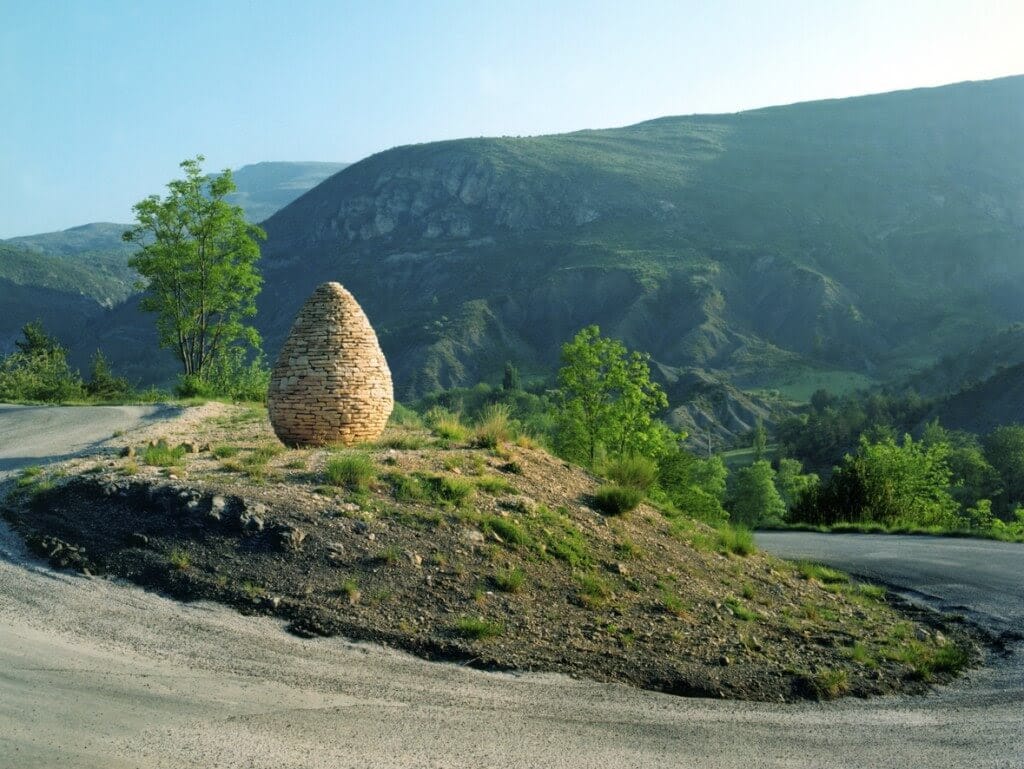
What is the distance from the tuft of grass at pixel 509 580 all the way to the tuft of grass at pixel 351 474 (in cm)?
A: 243

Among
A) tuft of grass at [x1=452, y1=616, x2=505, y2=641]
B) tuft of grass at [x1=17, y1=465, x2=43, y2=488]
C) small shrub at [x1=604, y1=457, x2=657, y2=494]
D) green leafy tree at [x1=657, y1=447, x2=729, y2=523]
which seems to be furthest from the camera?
green leafy tree at [x1=657, y1=447, x2=729, y2=523]

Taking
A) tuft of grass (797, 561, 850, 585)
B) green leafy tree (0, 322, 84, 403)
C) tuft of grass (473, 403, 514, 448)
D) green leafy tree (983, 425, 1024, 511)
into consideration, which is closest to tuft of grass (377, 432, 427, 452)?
tuft of grass (473, 403, 514, 448)

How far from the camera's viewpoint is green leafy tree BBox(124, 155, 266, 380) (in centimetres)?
3164

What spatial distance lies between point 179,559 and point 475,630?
3.33 meters

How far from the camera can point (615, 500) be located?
13.9m

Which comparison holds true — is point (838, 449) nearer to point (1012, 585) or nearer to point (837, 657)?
point (1012, 585)

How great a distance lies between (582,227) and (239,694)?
526ft

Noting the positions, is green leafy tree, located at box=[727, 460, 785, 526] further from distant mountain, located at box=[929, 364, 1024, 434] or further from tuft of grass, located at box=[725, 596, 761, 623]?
tuft of grass, located at box=[725, 596, 761, 623]

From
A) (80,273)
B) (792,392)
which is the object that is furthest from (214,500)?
(80,273)

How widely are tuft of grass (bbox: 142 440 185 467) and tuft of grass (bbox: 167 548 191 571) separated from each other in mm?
3091

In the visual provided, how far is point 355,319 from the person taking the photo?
48.0 ft

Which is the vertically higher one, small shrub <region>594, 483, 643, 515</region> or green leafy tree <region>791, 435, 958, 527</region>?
small shrub <region>594, 483, 643, 515</region>

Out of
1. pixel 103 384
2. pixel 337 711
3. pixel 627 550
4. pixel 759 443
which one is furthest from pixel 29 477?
pixel 759 443

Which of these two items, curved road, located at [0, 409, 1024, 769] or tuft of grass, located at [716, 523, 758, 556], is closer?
curved road, located at [0, 409, 1024, 769]
